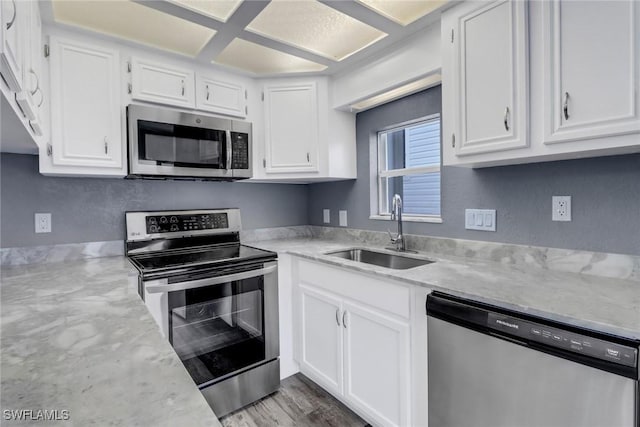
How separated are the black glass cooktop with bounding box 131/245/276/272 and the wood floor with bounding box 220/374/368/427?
90cm

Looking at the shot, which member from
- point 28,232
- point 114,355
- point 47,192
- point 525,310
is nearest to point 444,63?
point 525,310

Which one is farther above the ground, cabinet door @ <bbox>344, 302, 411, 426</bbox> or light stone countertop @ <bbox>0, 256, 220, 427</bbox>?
light stone countertop @ <bbox>0, 256, 220, 427</bbox>

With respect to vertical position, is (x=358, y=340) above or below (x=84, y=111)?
below

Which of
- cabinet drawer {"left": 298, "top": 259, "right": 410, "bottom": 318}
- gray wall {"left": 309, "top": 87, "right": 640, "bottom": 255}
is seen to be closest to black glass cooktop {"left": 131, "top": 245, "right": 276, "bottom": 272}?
cabinet drawer {"left": 298, "top": 259, "right": 410, "bottom": 318}

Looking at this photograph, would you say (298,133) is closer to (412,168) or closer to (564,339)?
(412,168)

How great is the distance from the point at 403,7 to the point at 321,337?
75.1 inches

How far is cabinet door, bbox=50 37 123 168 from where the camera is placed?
5.74 feet

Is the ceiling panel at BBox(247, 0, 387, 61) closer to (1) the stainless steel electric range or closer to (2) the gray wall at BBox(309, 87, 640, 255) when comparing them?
(2) the gray wall at BBox(309, 87, 640, 255)

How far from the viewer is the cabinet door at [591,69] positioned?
1.06 m

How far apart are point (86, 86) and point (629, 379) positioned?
2.64 metres

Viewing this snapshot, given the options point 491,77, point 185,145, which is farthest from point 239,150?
point 491,77

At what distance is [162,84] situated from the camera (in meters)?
2.06

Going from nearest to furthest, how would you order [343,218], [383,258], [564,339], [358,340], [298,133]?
[564,339], [358,340], [383,258], [298,133], [343,218]

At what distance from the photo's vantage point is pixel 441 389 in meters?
1.30
